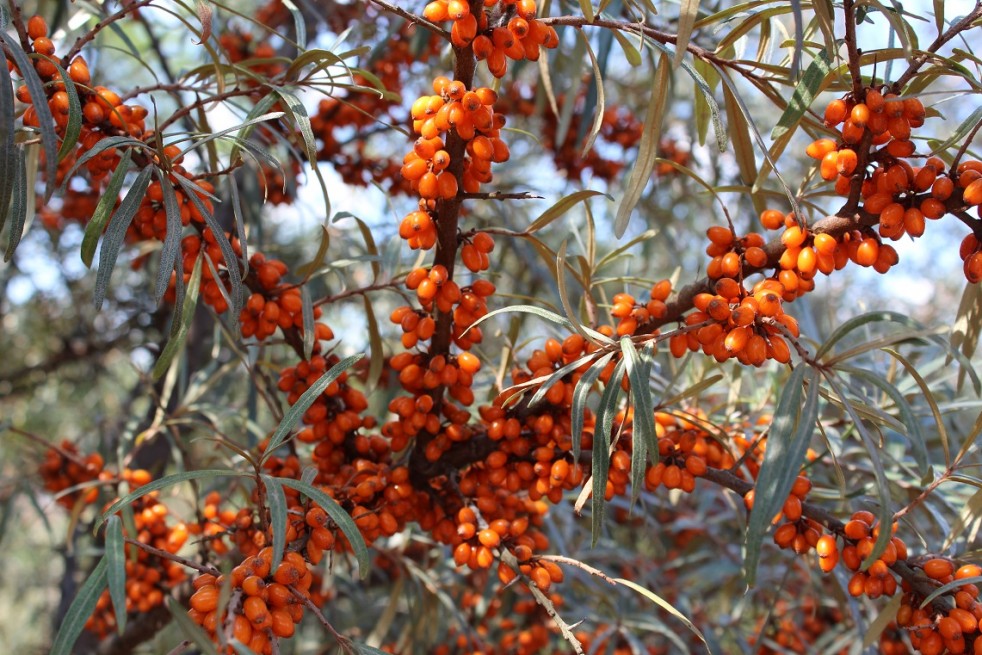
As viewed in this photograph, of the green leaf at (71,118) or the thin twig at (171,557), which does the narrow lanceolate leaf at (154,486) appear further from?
the green leaf at (71,118)

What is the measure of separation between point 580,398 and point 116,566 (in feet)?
1.60

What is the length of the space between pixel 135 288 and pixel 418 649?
194 centimetres

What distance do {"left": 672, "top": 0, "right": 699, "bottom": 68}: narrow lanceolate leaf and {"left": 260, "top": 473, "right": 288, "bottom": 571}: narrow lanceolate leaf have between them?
58cm

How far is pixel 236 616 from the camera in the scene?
758 millimetres

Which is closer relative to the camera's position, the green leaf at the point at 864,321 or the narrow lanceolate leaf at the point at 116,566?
the narrow lanceolate leaf at the point at 116,566

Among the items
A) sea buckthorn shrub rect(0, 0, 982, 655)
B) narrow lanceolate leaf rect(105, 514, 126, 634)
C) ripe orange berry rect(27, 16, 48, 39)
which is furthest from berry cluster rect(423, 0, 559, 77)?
narrow lanceolate leaf rect(105, 514, 126, 634)

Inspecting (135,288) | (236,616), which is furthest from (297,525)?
(135,288)

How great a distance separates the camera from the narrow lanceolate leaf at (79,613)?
2.23 feet

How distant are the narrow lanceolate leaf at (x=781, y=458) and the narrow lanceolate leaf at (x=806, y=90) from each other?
0.27m

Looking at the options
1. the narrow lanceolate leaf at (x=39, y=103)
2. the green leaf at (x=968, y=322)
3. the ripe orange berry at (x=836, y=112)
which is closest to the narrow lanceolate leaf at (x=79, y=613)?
the narrow lanceolate leaf at (x=39, y=103)

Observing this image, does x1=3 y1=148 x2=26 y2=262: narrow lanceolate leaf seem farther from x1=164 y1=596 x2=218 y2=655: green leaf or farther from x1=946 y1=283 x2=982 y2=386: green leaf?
x1=946 y1=283 x2=982 y2=386: green leaf

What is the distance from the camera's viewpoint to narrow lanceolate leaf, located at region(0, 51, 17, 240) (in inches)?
27.3

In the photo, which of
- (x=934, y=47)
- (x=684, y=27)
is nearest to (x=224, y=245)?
(x=684, y=27)

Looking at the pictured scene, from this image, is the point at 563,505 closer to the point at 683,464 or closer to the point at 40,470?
the point at 683,464
